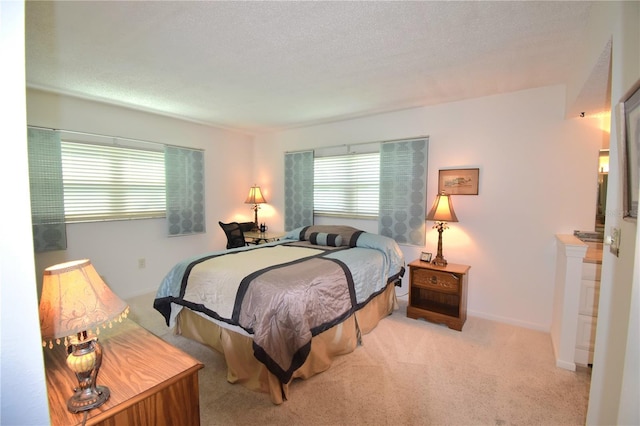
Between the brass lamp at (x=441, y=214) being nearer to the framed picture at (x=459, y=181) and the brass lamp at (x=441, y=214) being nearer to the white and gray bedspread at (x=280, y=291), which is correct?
the framed picture at (x=459, y=181)

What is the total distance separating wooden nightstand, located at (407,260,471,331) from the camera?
9.42 ft

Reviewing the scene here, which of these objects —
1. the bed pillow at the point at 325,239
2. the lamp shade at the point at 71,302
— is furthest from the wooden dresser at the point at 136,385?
the bed pillow at the point at 325,239

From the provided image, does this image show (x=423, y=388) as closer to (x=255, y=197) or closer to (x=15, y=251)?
(x=15, y=251)

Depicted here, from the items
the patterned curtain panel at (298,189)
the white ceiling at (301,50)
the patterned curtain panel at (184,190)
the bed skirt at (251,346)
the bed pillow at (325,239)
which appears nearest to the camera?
the white ceiling at (301,50)

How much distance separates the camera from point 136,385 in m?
1.06

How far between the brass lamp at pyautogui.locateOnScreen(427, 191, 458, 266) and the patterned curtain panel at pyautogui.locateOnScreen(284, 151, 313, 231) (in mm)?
1856

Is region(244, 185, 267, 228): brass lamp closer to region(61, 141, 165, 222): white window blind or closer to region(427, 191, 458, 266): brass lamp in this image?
region(61, 141, 165, 222): white window blind

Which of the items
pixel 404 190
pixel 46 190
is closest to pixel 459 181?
pixel 404 190

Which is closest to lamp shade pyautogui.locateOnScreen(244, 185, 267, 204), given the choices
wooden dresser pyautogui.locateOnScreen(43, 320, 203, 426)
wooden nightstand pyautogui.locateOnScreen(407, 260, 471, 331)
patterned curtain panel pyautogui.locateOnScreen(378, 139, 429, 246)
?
patterned curtain panel pyautogui.locateOnScreen(378, 139, 429, 246)

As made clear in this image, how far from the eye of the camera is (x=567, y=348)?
223 cm

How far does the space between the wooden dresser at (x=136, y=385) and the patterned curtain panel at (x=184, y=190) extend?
9.67 ft

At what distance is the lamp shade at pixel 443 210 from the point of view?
303 cm

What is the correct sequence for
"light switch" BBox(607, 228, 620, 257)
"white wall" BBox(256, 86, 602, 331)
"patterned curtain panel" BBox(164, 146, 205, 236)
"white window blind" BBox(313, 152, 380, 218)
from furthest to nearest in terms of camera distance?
"patterned curtain panel" BBox(164, 146, 205, 236)
"white window blind" BBox(313, 152, 380, 218)
"white wall" BBox(256, 86, 602, 331)
"light switch" BBox(607, 228, 620, 257)

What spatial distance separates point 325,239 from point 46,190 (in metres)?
2.94
